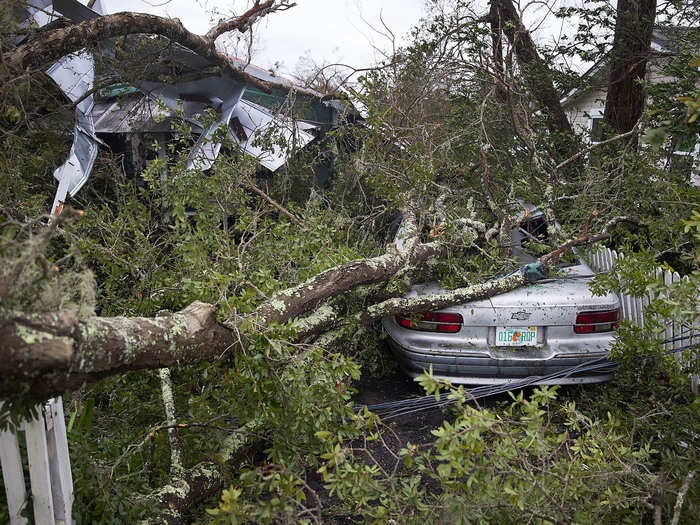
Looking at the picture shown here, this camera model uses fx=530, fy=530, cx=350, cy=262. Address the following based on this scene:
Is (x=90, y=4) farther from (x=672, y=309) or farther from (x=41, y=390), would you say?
(x=672, y=309)

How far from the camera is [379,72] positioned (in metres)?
6.66

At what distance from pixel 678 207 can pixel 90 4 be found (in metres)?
7.49

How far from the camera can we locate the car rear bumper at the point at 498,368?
450 cm

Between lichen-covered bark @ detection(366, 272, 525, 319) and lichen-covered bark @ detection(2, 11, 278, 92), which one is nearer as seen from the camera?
lichen-covered bark @ detection(366, 272, 525, 319)

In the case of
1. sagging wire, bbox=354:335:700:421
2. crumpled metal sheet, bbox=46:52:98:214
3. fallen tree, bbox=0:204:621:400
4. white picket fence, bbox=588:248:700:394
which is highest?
crumpled metal sheet, bbox=46:52:98:214

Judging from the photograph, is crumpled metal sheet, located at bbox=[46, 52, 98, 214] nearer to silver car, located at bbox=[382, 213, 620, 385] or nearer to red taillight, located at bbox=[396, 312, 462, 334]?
red taillight, located at bbox=[396, 312, 462, 334]

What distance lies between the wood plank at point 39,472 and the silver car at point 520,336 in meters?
2.98

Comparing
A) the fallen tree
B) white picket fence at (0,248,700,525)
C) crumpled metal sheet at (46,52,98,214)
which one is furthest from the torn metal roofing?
white picket fence at (0,248,700,525)

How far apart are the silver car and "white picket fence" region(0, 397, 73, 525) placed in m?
2.91

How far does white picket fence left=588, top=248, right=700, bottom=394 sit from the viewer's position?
4.38m

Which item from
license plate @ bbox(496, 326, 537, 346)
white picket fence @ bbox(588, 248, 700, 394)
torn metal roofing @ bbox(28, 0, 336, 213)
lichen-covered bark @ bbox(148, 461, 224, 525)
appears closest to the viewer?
lichen-covered bark @ bbox(148, 461, 224, 525)

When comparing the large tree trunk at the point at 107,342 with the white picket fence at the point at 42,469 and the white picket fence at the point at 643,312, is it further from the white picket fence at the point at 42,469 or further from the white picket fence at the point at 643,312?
the white picket fence at the point at 643,312

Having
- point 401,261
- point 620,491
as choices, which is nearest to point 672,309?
point 620,491

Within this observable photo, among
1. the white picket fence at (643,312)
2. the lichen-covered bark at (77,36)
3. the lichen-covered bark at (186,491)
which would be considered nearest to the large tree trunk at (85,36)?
the lichen-covered bark at (77,36)
